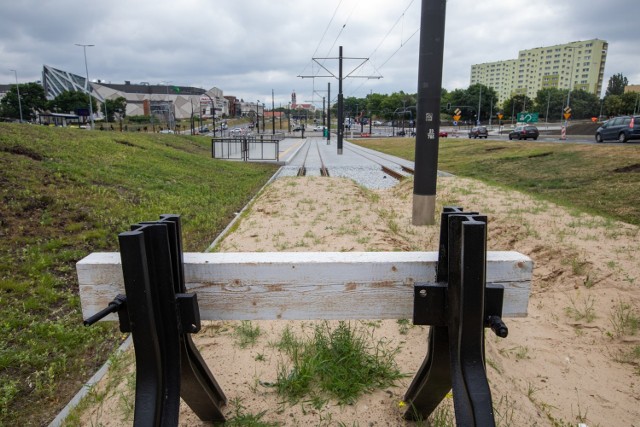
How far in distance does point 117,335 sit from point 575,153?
2009cm

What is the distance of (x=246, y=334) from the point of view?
372 cm

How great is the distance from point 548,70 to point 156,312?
621ft

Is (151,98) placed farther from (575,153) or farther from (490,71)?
(575,153)

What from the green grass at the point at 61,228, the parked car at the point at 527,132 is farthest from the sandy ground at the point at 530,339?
the parked car at the point at 527,132

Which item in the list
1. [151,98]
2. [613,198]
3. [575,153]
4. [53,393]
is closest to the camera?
[53,393]

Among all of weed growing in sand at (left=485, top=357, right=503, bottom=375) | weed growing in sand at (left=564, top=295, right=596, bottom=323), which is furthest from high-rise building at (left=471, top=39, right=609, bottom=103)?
weed growing in sand at (left=485, top=357, right=503, bottom=375)

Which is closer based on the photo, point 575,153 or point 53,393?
point 53,393

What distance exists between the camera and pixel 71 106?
92.2m

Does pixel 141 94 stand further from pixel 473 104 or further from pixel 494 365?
pixel 494 365

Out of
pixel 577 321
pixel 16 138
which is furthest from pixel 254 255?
pixel 16 138

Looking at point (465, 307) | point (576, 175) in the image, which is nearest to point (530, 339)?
point (465, 307)

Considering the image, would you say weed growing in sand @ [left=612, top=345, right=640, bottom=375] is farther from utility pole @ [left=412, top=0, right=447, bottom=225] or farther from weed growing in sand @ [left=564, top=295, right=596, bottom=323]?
utility pole @ [left=412, top=0, right=447, bottom=225]

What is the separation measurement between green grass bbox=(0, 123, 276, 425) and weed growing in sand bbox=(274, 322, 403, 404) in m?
1.61

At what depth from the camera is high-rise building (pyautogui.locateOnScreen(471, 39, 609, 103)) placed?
139125mm
